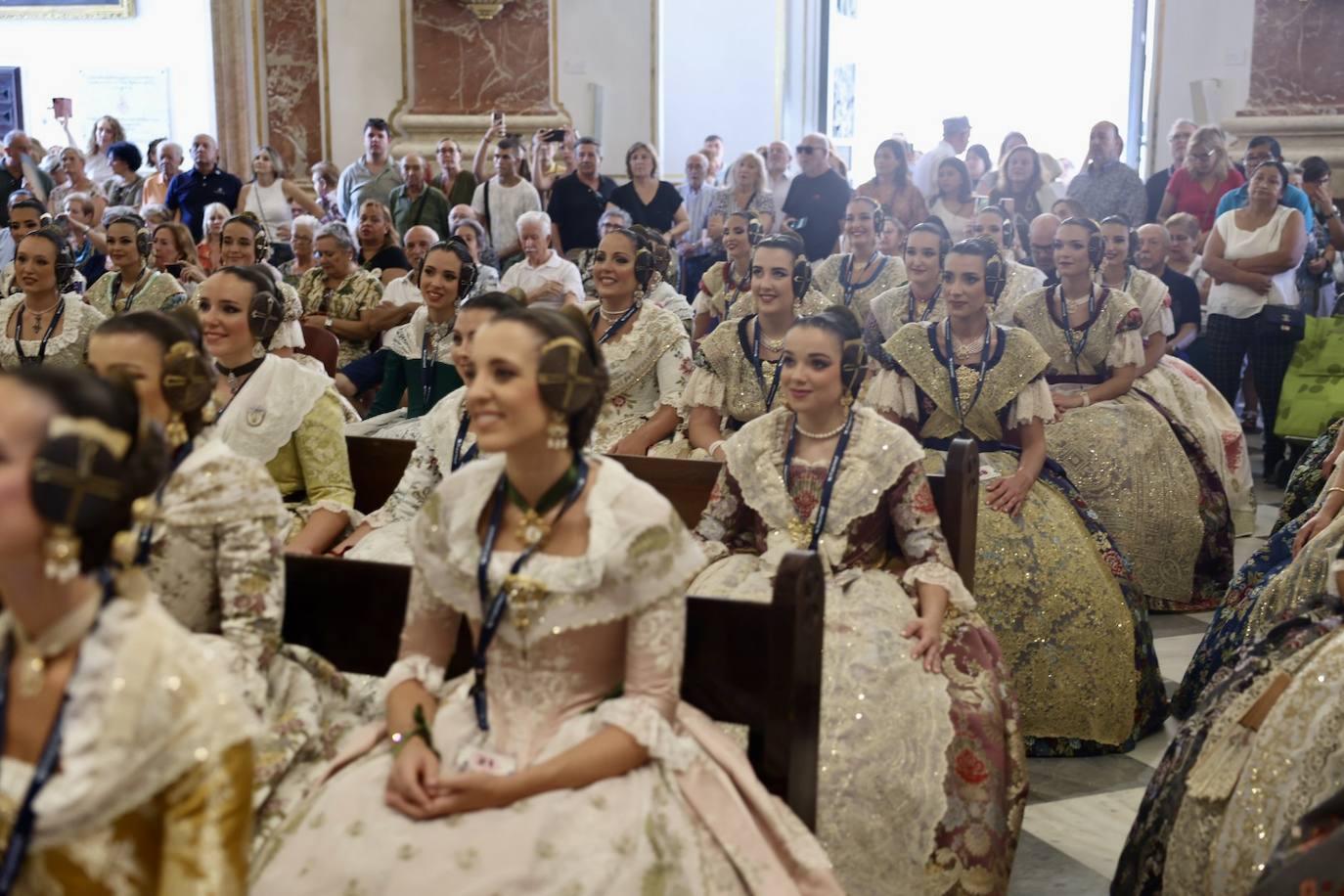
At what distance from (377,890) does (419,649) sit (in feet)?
1.57

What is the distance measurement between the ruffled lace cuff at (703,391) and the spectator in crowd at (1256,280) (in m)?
4.34

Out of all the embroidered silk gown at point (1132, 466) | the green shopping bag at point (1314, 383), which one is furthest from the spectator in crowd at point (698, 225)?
the embroidered silk gown at point (1132, 466)

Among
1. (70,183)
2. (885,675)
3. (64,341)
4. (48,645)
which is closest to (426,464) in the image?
(885,675)

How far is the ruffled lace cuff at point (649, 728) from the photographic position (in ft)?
7.27

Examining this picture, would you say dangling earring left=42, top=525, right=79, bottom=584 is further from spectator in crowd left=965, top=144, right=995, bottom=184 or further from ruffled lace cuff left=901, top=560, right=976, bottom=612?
spectator in crowd left=965, top=144, right=995, bottom=184

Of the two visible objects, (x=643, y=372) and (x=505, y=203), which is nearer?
(x=643, y=372)

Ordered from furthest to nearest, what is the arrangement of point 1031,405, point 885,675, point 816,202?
point 816,202 → point 1031,405 → point 885,675

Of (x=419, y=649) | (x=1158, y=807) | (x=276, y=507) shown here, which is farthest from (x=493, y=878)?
(x=1158, y=807)

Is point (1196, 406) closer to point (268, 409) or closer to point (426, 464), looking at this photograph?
point (426, 464)

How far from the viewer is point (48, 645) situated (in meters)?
1.59

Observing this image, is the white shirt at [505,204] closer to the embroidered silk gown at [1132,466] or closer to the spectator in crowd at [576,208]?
the spectator in crowd at [576,208]

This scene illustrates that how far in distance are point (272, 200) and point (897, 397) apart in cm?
736

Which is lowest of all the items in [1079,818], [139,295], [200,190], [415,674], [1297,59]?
[1079,818]

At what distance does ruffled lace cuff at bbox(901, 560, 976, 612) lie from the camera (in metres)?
3.38
